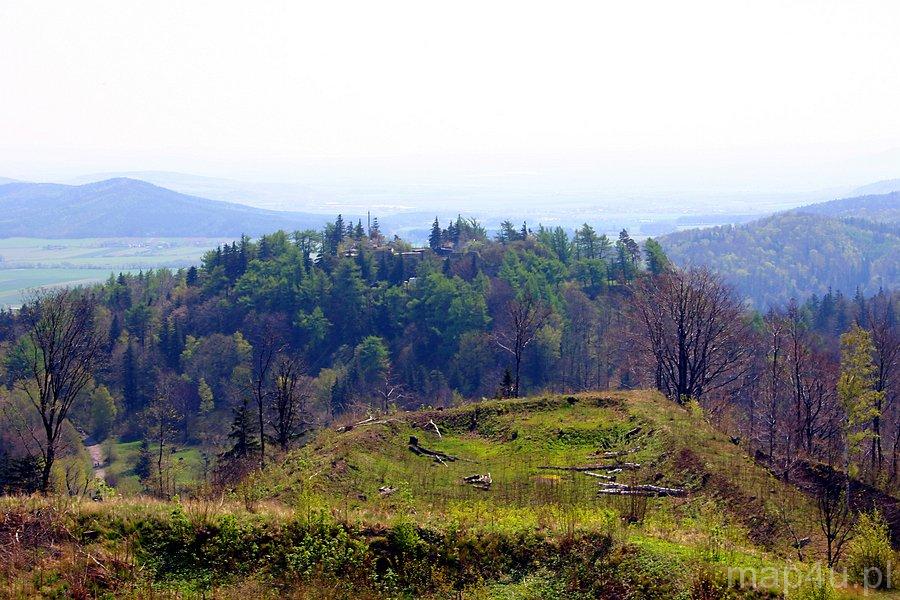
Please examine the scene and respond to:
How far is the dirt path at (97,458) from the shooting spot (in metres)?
57.1

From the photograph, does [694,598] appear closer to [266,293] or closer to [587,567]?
[587,567]

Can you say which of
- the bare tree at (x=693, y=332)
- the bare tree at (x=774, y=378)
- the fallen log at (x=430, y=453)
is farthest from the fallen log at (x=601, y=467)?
the bare tree at (x=774, y=378)

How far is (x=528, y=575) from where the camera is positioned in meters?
9.85

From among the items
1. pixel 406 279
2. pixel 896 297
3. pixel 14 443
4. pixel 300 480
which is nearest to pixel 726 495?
pixel 300 480

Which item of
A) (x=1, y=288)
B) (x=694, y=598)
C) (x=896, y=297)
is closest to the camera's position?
(x=694, y=598)

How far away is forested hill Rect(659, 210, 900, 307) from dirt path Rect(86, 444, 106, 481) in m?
139

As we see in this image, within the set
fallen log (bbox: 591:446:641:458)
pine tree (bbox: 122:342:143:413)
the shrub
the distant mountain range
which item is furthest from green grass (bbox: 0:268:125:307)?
the shrub

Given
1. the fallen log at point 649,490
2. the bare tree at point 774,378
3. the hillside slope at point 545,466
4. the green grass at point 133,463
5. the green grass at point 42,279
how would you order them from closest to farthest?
the hillside slope at point 545,466
the fallen log at point 649,490
the bare tree at point 774,378
the green grass at point 133,463
the green grass at point 42,279

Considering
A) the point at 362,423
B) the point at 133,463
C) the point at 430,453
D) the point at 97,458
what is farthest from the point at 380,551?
the point at 97,458

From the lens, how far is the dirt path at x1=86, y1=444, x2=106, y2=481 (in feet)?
187

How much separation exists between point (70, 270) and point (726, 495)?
219m

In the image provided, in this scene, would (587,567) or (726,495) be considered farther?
(726,495)

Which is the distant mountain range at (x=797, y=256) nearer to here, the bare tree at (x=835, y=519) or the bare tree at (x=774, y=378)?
the bare tree at (x=774, y=378)

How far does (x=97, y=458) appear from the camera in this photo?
202 feet
